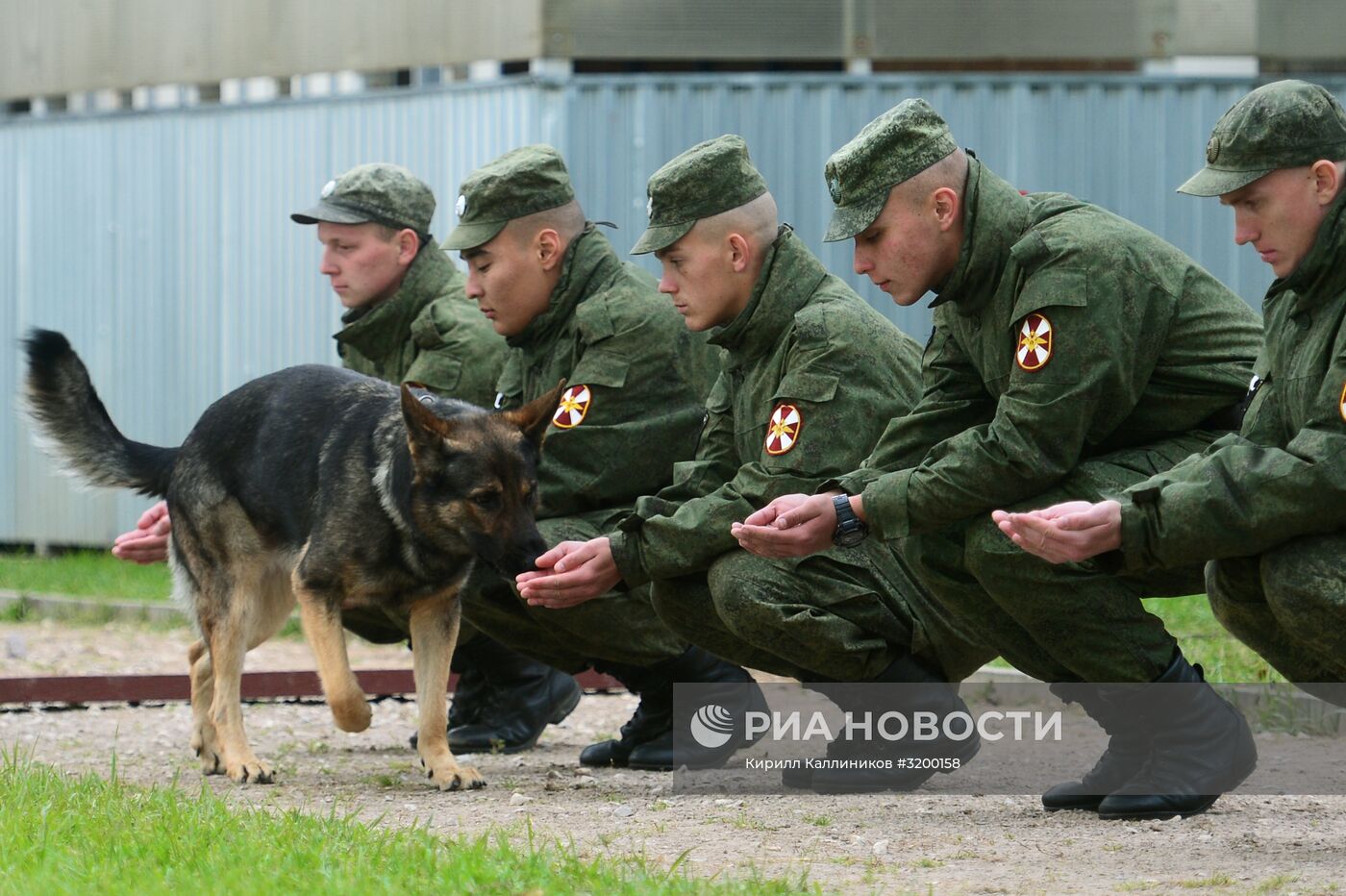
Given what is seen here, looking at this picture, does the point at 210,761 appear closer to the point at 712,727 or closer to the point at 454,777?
→ the point at 454,777

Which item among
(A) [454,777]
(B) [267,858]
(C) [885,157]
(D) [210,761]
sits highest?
(C) [885,157]

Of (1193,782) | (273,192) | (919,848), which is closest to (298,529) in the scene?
(919,848)

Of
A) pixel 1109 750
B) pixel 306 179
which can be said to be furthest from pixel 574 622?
pixel 306 179

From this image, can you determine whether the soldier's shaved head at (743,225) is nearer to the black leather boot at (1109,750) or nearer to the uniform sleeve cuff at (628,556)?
the uniform sleeve cuff at (628,556)

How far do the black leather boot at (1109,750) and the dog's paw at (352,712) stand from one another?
2347 millimetres

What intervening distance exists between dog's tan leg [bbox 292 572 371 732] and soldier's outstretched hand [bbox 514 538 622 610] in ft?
2.52

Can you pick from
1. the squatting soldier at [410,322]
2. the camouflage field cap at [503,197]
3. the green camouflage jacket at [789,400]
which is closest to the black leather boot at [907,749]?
the green camouflage jacket at [789,400]

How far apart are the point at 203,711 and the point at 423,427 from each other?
1.66 meters

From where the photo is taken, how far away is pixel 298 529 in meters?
6.55

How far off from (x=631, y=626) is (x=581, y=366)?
0.94 meters

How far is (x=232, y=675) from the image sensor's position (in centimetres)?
667

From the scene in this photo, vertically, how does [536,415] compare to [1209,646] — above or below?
above

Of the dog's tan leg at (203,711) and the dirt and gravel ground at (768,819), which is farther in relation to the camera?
the dog's tan leg at (203,711)

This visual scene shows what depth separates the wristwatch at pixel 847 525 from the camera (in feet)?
17.2
